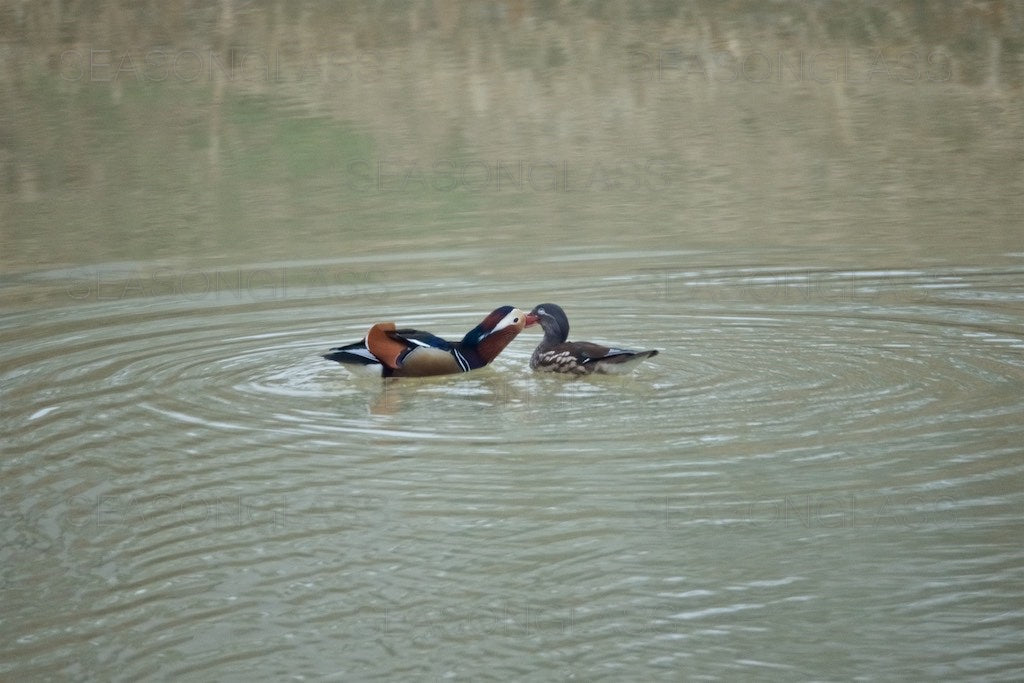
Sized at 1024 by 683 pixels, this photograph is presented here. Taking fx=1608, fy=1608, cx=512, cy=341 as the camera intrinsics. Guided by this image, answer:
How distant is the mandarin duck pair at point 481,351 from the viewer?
335 inches

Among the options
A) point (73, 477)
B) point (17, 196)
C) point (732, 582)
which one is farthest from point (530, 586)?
point (17, 196)

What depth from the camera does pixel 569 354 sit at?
339 inches

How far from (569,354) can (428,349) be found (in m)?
0.76

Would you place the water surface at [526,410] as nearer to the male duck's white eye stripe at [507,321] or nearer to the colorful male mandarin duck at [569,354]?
the colorful male mandarin duck at [569,354]

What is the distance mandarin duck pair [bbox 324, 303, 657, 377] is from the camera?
8508 mm

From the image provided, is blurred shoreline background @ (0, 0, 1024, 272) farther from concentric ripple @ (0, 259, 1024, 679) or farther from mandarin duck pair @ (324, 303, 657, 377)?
mandarin duck pair @ (324, 303, 657, 377)

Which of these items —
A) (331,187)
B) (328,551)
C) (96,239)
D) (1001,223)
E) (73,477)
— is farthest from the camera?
(331,187)

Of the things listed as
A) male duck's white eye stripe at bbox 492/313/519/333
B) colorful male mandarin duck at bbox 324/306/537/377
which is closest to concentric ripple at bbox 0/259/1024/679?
colorful male mandarin duck at bbox 324/306/537/377

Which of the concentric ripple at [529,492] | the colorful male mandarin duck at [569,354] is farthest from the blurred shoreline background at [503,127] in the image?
the colorful male mandarin duck at [569,354]

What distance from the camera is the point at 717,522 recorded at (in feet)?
20.4

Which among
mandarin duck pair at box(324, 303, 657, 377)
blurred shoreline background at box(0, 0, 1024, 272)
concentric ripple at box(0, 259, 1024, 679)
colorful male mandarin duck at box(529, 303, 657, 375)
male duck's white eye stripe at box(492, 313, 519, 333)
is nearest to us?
concentric ripple at box(0, 259, 1024, 679)

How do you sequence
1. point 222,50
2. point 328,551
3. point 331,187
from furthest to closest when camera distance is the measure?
point 222,50 < point 331,187 < point 328,551

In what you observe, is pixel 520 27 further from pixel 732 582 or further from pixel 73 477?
pixel 732 582

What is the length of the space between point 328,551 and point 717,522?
1.50m
